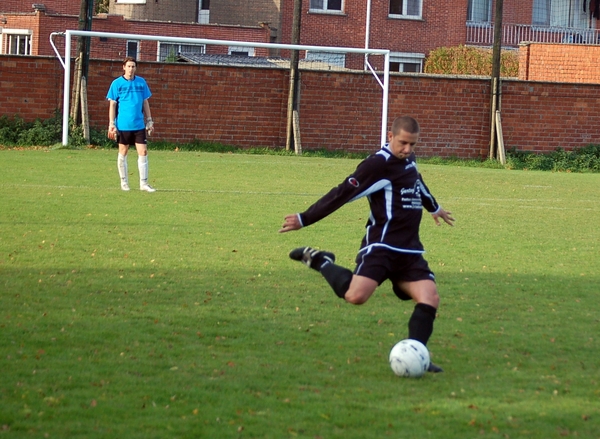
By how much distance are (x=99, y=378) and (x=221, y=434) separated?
1.13 m

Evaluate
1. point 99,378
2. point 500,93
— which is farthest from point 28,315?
point 500,93

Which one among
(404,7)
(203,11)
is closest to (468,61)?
(404,7)

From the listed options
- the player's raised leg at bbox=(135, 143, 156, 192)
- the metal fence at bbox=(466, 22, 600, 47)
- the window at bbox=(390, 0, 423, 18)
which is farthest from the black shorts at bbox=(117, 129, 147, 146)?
the metal fence at bbox=(466, 22, 600, 47)

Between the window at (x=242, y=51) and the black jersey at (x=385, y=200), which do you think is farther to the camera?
the window at (x=242, y=51)

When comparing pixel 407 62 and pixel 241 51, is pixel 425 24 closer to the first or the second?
pixel 407 62

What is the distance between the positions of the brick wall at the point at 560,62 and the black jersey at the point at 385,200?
27049 mm

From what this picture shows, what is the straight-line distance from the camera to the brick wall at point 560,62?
1268 inches

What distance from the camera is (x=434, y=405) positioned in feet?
16.5

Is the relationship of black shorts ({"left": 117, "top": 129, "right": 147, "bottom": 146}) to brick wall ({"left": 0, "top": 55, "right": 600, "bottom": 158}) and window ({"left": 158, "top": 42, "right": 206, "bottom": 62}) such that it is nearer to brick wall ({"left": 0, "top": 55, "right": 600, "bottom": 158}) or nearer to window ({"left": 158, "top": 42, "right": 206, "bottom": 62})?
brick wall ({"left": 0, "top": 55, "right": 600, "bottom": 158})

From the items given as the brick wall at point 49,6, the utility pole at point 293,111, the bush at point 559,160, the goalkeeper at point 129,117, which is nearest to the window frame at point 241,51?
Result: the brick wall at point 49,6

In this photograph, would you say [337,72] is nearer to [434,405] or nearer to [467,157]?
[467,157]

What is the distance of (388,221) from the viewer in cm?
614

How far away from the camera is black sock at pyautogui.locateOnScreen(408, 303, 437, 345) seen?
578 cm

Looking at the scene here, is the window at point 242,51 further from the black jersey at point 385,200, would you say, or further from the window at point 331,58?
the black jersey at point 385,200
